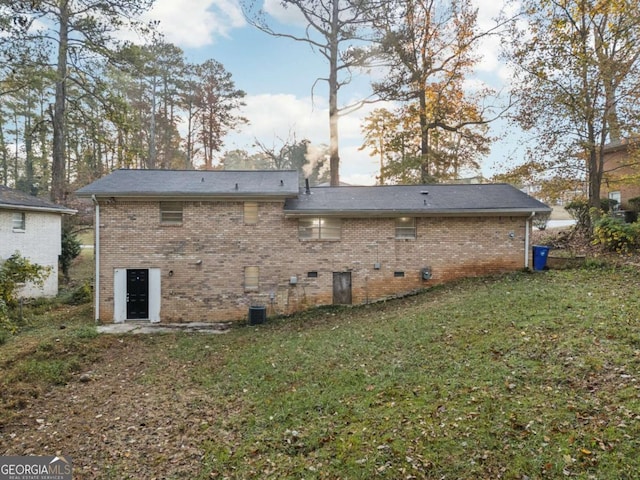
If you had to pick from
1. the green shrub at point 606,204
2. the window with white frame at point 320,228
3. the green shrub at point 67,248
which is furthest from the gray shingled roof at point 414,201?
the green shrub at point 67,248

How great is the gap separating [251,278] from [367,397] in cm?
740

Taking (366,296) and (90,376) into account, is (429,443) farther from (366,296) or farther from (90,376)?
(366,296)

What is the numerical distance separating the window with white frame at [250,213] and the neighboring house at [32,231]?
9398mm

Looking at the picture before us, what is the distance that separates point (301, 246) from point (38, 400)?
25.6 ft

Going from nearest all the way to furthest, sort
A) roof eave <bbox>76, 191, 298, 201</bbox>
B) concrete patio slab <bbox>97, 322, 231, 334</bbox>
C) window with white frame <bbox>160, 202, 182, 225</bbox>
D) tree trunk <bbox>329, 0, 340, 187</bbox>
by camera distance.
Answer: concrete patio slab <bbox>97, 322, 231, 334</bbox> < roof eave <bbox>76, 191, 298, 201</bbox> < window with white frame <bbox>160, 202, 182, 225</bbox> < tree trunk <bbox>329, 0, 340, 187</bbox>

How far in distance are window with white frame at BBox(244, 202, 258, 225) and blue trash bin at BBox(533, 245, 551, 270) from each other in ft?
33.2

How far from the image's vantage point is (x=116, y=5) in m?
13.2

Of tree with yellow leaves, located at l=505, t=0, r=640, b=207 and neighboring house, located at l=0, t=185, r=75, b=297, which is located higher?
tree with yellow leaves, located at l=505, t=0, r=640, b=207

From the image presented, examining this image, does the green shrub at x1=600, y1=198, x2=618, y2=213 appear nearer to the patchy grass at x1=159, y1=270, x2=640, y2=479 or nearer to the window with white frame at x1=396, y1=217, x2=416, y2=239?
the patchy grass at x1=159, y1=270, x2=640, y2=479

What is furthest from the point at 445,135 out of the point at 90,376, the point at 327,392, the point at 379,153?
the point at 90,376

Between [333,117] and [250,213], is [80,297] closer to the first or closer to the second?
[250,213]

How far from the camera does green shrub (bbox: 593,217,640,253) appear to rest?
11.4 metres

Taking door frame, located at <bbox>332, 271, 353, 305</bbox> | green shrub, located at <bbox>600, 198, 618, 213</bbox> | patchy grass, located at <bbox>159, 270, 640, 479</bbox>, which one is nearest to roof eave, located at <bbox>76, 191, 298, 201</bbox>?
door frame, located at <bbox>332, 271, 353, 305</bbox>

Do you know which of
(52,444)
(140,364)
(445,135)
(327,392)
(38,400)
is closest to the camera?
(52,444)
